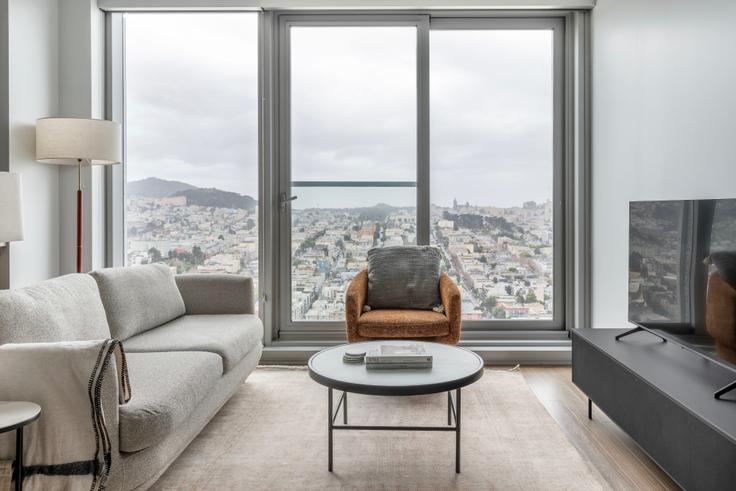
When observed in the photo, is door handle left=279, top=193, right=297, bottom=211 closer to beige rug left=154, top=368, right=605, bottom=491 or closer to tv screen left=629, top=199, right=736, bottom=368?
beige rug left=154, top=368, right=605, bottom=491

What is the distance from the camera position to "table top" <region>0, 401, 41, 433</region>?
4.43 ft

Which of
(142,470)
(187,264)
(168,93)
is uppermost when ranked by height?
(168,93)

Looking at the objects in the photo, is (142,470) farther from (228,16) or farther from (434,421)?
(228,16)

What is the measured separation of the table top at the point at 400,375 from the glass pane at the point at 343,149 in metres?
1.67

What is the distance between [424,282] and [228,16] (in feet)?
8.65

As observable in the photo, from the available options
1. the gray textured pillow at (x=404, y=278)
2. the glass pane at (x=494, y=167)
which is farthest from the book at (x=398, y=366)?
the glass pane at (x=494, y=167)

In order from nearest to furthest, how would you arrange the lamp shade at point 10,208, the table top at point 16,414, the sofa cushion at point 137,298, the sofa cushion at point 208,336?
the table top at point 16,414, the lamp shade at point 10,208, the sofa cushion at point 208,336, the sofa cushion at point 137,298

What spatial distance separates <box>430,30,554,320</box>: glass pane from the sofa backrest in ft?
8.30

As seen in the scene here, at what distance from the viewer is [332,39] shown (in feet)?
12.8

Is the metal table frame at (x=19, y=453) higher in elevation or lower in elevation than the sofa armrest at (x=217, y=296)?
lower

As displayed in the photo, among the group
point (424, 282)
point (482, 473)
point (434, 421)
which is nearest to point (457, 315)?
point (424, 282)

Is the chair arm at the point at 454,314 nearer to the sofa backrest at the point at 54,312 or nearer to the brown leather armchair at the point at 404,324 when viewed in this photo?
the brown leather armchair at the point at 404,324

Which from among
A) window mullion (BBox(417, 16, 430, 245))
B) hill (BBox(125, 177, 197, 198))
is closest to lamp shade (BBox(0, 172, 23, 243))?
hill (BBox(125, 177, 197, 198))

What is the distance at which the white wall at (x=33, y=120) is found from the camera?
10.1 ft
